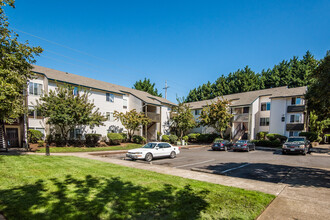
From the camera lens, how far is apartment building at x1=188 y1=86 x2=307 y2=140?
3041cm

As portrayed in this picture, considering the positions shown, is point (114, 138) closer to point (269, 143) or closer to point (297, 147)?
point (297, 147)

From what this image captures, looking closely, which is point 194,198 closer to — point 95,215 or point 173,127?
point 95,215

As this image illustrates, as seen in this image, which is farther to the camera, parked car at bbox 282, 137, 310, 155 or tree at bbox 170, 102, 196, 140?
tree at bbox 170, 102, 196, 140

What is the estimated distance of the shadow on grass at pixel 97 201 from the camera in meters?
4.31

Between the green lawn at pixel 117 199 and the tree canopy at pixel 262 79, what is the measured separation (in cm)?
5112

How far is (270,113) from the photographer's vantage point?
33.4 m

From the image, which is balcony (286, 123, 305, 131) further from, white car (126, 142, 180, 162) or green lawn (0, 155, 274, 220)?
green lawn (0, 155, 274, 220)

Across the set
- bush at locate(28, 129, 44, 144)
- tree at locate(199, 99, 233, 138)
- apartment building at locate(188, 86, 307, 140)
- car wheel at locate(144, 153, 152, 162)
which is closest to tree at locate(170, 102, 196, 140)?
tree at locate(199, 99, 233, 138)

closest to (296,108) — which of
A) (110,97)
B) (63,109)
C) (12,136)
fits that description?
(110,97)

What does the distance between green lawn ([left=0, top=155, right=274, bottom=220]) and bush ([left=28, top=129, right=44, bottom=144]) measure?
1514 centimetres

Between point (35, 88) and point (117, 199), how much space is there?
2252cm

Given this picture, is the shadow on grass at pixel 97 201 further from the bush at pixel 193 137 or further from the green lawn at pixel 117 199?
the bush at pixel 193 137

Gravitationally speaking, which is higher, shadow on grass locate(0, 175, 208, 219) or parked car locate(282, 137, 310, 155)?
shadow on grass locate(0, 175, 208, 219)

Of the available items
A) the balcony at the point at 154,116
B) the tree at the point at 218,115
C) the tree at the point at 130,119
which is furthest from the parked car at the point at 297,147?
the balcony at the point at 154,116
